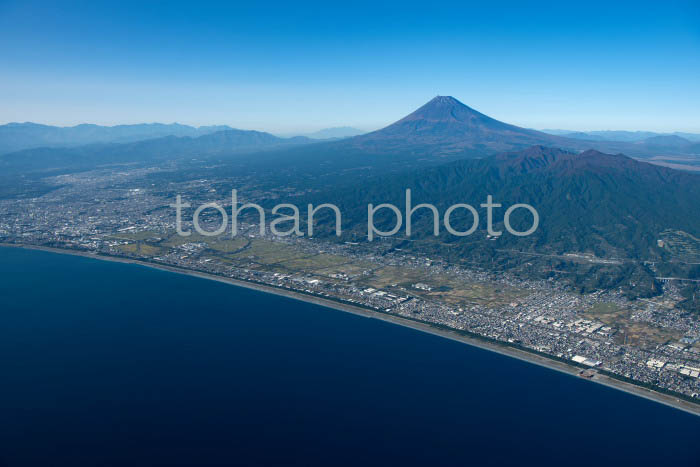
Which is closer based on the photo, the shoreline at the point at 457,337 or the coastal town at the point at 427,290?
the shoreline at the point at 457,337

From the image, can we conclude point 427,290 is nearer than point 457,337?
No

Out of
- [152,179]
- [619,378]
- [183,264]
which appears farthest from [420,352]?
[152,179]

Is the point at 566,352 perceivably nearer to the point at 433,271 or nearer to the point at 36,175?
the point at 433,271

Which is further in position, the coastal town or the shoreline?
the coastal town

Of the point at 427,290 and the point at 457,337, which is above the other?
the point at 427,290
